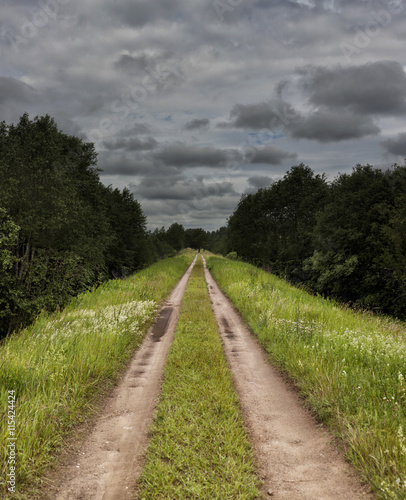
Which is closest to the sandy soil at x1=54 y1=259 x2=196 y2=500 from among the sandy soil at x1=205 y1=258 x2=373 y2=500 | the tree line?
the sandy soil at x1=205 y1=258 x2=373 y2=500

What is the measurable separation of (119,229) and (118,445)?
36078mm

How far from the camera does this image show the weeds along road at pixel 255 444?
3.29 meters

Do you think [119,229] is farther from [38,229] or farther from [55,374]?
[55,374]

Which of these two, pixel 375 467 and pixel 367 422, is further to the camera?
pixel 367 422

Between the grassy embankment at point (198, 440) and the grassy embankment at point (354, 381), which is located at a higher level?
the grassy embankment at point (354, 381)

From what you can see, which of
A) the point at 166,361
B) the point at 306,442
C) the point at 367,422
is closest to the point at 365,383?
the point at 367,422

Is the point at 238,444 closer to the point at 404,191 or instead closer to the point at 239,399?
the point at 239,399

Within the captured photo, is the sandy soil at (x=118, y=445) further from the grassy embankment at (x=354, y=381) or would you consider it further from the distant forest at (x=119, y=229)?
the distant forest at (x=119, y=229)

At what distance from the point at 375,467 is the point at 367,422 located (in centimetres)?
80

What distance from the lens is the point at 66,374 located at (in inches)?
216

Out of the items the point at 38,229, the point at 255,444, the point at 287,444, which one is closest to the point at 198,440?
the point at 255,444

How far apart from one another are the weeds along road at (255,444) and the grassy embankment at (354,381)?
0.89ft

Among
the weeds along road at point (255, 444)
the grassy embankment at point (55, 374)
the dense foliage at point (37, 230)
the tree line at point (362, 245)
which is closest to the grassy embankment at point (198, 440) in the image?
the weeds along road at point (255, 444)

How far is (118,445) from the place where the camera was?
4.08 meters
